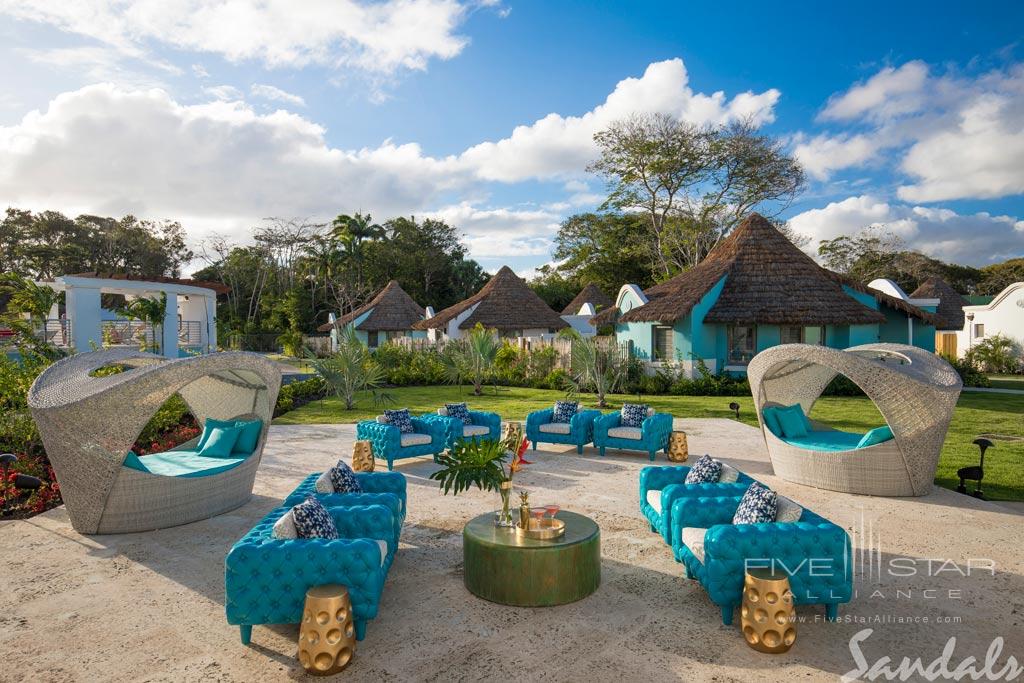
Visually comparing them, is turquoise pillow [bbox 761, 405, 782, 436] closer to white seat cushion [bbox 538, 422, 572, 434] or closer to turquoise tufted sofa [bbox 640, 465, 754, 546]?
turquoise tufted sofa [bbox 640, 465, 754, 546]

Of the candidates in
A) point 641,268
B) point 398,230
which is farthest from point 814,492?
point 398,230

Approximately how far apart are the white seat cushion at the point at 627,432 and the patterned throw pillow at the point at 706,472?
12.4ft

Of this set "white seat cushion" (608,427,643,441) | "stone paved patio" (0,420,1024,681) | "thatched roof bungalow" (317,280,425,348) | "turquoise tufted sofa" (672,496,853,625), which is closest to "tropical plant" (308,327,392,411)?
"white seat cushion" (608,427,643,441)

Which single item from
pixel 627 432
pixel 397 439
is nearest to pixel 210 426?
pixel 397 439

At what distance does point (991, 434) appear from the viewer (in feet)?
39.4

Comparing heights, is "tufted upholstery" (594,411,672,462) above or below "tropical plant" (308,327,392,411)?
below

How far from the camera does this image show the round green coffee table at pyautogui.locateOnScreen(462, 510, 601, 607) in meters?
4.70

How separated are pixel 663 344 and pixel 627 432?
479 inches

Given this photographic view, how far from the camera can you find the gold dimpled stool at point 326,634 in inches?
150

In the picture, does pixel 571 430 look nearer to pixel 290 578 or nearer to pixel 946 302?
pixel 290 578

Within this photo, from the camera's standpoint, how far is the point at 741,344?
21.0 m

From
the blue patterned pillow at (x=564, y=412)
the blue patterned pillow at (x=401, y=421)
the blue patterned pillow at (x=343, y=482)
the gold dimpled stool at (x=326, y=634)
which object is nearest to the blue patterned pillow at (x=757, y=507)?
the gold dimpled stool at (x=326, y=634)

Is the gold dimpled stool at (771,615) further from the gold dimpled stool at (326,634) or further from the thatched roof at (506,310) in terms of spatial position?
the thatched roof at (506,310)

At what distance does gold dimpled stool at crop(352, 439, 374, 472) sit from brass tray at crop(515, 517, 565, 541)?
178 inches
